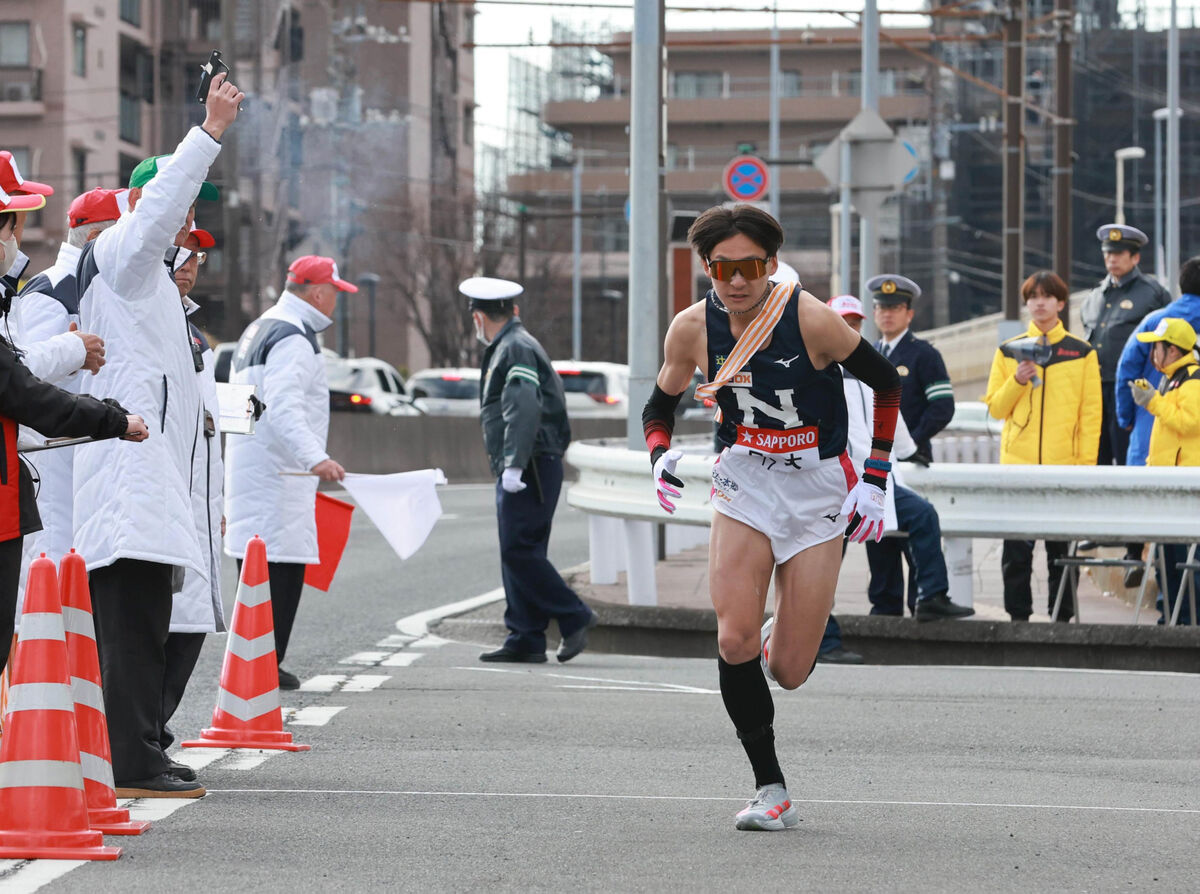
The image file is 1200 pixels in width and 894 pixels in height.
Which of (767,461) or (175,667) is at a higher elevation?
(767,461)

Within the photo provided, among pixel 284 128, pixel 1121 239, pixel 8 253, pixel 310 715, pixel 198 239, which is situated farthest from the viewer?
pixel 284 128

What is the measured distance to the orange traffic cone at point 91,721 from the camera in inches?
230

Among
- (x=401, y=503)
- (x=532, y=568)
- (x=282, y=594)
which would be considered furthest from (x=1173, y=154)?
(x=282, y=594)

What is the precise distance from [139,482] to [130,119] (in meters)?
63.5

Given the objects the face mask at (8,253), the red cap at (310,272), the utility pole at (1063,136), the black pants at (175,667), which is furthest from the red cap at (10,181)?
the utility pole at (1063,136)

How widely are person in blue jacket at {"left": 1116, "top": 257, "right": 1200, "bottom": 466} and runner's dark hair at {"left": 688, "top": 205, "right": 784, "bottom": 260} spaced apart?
587cm

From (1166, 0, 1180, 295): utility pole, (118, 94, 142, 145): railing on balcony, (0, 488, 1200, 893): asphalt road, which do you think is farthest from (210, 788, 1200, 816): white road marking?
(118, 94, 142, 145): railing on balcony

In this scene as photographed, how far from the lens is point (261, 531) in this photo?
32.1 ft

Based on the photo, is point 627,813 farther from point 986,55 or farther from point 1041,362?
point 986,55

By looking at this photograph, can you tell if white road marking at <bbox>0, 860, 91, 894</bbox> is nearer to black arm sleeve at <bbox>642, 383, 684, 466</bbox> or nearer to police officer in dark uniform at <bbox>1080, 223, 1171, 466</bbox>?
black arm sleeve at <bbox>642, 383, 684, 466</bbox>

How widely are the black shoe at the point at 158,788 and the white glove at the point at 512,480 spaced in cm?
437

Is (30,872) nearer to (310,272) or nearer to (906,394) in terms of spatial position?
(310,272)

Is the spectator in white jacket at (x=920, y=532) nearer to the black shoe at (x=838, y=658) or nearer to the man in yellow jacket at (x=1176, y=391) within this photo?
the black shoe at (x=838, y=658)

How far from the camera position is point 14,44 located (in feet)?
213
